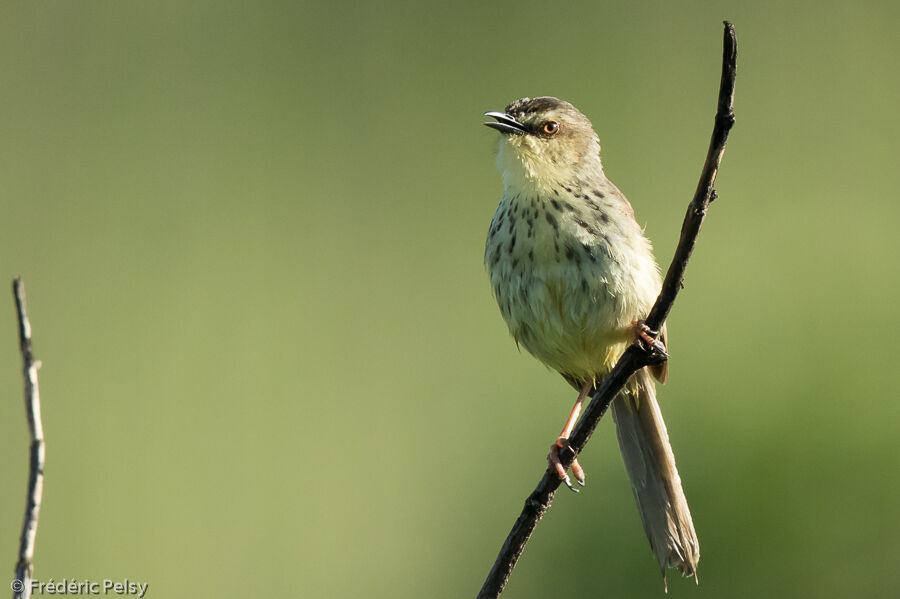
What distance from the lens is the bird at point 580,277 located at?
362cm

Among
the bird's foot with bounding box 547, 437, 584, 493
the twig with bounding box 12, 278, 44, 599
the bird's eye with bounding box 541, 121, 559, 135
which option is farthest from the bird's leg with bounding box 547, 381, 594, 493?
the twig with bounding box 12, 278, 44, 599

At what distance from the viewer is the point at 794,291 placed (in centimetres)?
820

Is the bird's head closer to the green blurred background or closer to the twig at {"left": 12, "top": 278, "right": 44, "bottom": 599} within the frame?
the twig at {"left": 12, "top": 278, "right": 44, "bottom": 599}

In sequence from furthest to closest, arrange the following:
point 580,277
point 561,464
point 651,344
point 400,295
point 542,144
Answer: point 400,295
point 542,144
point 580,277
point 651,344
point 561,464

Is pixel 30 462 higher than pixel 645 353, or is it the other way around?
pixel 645 353

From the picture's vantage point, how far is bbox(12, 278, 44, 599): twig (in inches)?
67.6

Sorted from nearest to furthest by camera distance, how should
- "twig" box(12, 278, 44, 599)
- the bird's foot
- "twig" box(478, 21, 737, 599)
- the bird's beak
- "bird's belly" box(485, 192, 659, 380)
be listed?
"twig" box(12, 278, 44, 599)
"twig" box(478, 21, 737, 599)
the bird's foot
"bird's belly" box(485, 192, 659, 380)
the bird's beak

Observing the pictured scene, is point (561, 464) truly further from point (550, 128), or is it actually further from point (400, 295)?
point (400, 295)

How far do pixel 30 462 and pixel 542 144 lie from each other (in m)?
2.48

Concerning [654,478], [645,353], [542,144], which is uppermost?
[542,144]

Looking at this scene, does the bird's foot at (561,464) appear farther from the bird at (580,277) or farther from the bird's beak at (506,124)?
the bird's beak at (506,124)

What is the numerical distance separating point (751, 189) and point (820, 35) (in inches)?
103

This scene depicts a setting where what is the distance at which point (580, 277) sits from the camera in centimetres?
360

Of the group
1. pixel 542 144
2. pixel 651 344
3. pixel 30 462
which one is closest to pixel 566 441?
pixel 651 344
